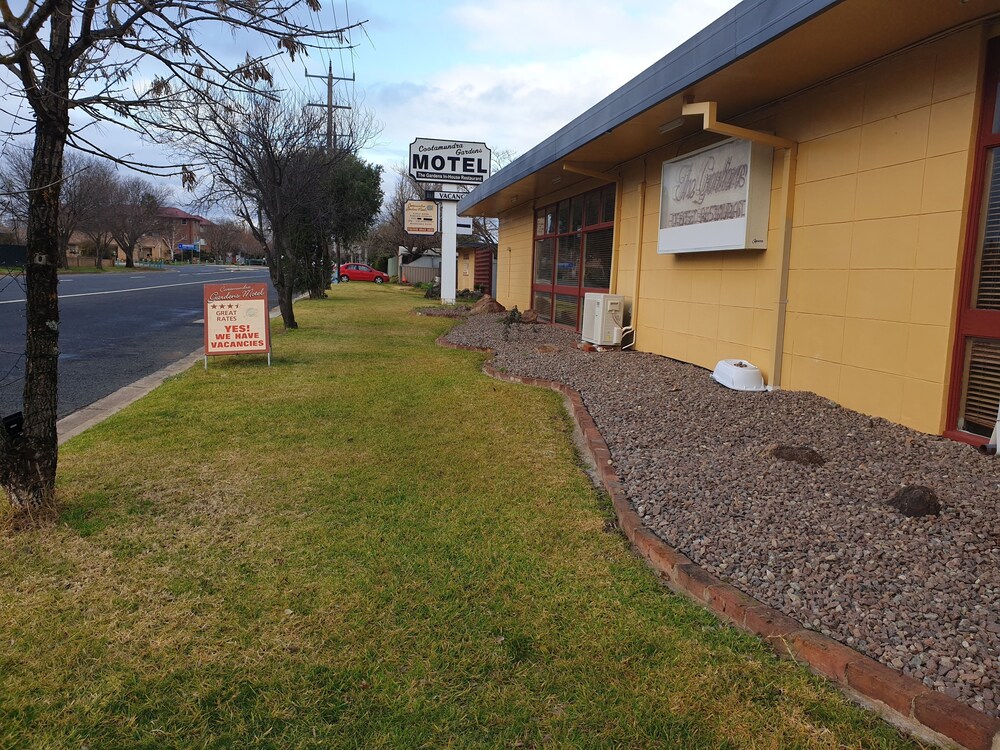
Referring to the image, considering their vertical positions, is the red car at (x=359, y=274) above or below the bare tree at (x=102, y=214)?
below

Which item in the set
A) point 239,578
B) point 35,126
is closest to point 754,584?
point 239,578

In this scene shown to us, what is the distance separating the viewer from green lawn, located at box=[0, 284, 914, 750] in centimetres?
240

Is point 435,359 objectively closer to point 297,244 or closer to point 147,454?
point 147,454

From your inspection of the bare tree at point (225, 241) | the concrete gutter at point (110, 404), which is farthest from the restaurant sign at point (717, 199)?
the bare tree at point (225, 241)

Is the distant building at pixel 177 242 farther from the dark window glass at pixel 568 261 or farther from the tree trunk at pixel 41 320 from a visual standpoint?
the tree trunk at pixel 41 320

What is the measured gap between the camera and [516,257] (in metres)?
18.2

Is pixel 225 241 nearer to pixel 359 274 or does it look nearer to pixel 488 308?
pixel 359 274

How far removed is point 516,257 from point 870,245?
512 inches

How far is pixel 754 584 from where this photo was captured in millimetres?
3225

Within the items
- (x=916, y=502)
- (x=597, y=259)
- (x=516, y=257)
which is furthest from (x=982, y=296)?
(x=516, y=257)

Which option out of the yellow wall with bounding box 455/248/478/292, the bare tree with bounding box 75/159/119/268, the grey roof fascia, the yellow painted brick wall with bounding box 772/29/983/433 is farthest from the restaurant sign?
the bare tree with bounding box 75/159/119/268

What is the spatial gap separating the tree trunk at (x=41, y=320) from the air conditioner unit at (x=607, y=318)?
731 cm

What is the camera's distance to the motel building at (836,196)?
15.6 ft

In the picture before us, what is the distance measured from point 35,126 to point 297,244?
2144 cm
